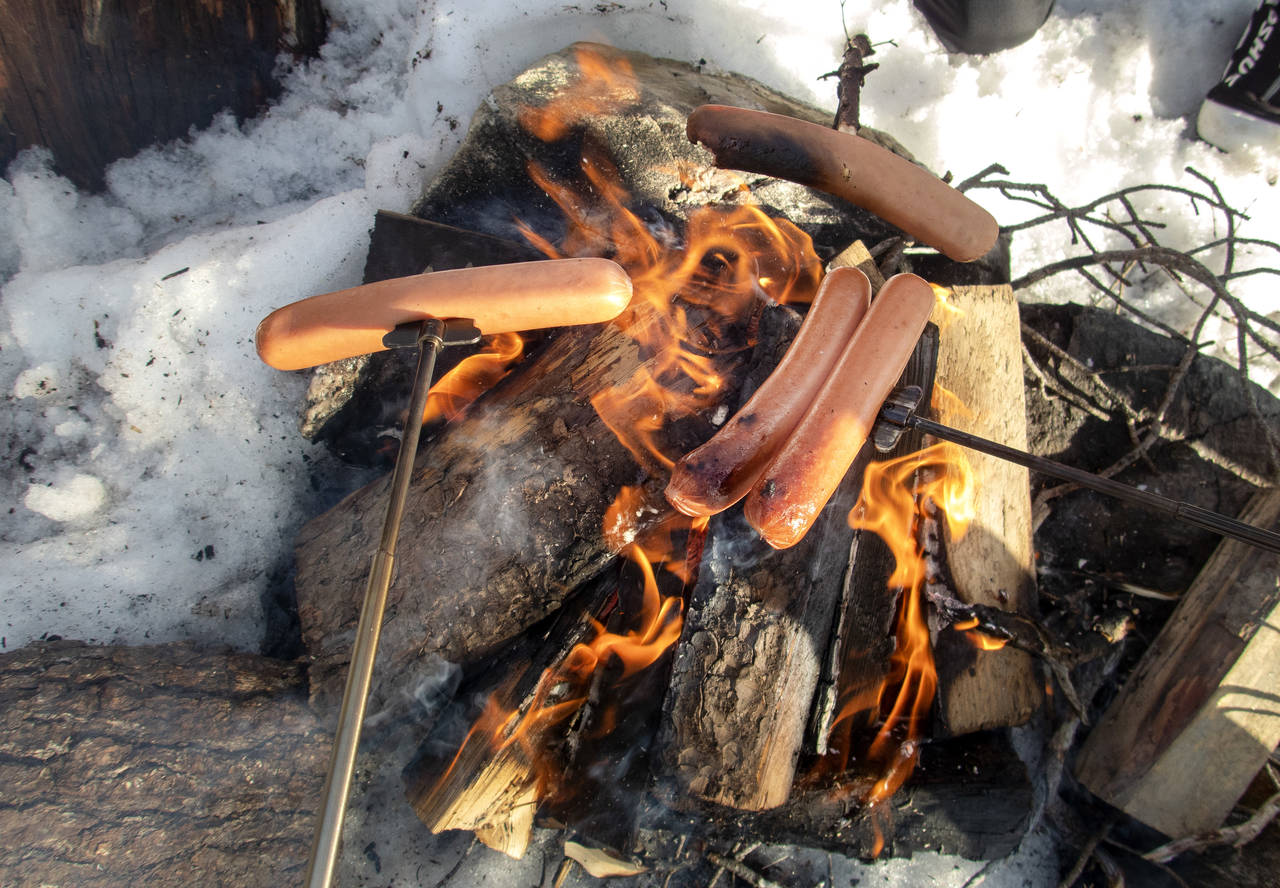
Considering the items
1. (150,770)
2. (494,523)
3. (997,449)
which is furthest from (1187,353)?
(150,770)

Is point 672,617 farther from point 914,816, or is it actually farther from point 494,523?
point 914,816

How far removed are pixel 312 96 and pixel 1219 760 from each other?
4524mm

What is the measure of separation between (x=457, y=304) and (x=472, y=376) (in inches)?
25.8

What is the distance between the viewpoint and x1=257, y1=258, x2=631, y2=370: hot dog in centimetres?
186

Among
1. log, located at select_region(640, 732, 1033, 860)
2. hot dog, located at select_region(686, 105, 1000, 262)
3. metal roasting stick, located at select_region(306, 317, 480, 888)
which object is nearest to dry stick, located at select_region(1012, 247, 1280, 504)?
hot dog, located at select_region(686, 105, 1000, 262)

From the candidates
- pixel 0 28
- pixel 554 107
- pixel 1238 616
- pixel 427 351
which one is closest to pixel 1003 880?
pixel 1238 616

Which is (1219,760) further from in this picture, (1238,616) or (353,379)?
(353,379)

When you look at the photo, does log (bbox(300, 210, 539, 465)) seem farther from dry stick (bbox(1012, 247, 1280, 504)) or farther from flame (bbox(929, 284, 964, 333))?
dry stick (bbox(1012, 247, 1280, 504))

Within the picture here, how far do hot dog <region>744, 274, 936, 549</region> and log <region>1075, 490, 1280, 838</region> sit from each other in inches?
60.8

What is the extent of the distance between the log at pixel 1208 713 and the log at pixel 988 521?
410mm

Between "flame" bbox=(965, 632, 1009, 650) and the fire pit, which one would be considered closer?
the fire pit

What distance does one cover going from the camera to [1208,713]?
2152 mm

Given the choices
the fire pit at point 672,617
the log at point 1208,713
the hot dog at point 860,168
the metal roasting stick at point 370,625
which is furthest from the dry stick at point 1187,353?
the metal roasting stick at point 370,625

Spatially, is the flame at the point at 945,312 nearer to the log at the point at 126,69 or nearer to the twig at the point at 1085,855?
the twig at the point at 1085,855
